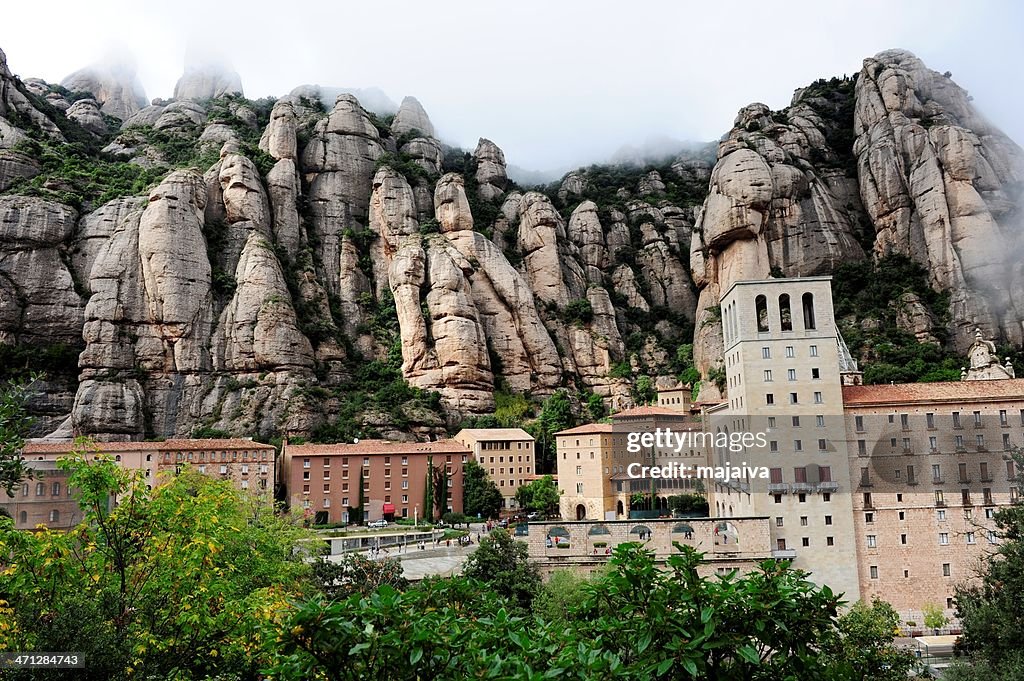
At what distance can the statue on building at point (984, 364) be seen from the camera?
173 ft

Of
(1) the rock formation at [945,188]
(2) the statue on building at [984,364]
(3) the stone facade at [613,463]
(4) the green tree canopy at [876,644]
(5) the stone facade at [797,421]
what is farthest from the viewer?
(1) the rock formation at [945,188]

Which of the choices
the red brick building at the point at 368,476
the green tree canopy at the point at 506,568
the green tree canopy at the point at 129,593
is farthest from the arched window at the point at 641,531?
the red brick building at the point at 368,476

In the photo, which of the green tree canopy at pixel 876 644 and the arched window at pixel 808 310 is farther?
the arched window at pixel 808 310

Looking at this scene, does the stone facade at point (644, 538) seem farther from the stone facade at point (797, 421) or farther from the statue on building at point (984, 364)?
the statue on building at point (984, 364)

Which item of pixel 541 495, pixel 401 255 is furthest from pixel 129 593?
pixel 401 255

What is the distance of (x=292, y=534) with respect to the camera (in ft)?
94.2

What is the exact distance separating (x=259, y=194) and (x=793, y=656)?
82043mm

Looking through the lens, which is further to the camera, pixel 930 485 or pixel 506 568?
pixel 930 485

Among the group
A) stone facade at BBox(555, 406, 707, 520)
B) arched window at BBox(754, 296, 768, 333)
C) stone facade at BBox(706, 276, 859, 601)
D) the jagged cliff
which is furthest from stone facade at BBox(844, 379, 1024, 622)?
the jagged cliff

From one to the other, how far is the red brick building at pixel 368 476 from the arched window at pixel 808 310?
114ft

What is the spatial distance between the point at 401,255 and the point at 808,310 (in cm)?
5190

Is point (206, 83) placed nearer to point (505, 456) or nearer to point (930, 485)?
point (505, 456)

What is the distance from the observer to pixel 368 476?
2306 inches

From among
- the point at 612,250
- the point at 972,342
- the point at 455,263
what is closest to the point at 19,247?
the point at 455,263
